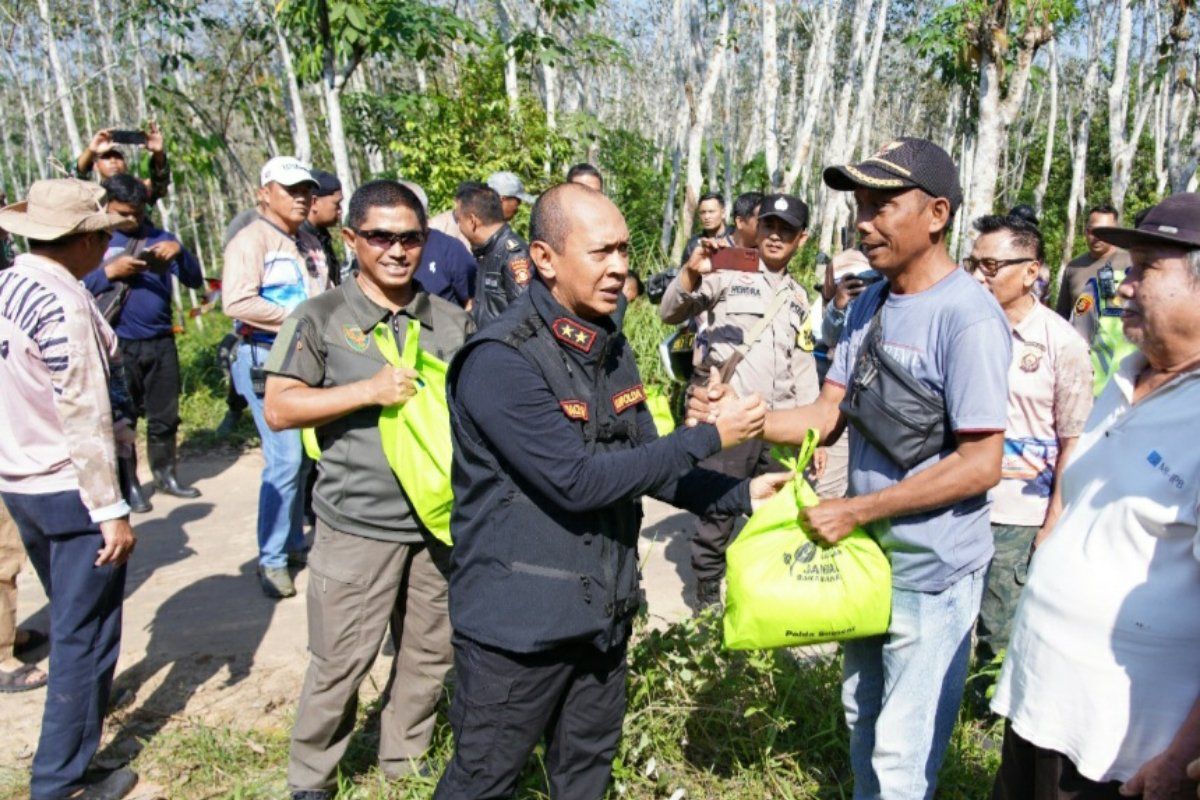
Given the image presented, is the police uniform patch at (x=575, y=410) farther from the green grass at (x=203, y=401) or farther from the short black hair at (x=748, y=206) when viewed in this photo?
the green grass at (x=203, y=401)

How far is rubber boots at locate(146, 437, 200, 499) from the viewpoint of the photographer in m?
6.65

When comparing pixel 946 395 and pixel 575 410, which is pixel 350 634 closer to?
pixel 575 410

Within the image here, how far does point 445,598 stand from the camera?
10.1 feet

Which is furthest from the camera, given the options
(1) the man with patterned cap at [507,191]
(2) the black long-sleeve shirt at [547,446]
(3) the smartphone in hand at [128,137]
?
(1) the man with patterned cap at [507,191]

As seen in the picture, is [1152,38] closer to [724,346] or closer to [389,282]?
[724,346]

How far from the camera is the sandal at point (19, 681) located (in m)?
3.96

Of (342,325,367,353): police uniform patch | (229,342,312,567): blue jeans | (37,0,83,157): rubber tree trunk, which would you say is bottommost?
(229,342,312,567): blue jeans

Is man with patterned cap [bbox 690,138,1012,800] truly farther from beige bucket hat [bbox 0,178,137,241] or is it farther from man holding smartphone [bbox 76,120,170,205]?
man holding smartphone [bbox 76,120,170,205]

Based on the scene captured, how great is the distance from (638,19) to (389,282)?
1119 inches

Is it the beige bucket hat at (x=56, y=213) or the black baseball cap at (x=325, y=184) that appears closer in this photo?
the beige bucket hat at (x=56, y=213)

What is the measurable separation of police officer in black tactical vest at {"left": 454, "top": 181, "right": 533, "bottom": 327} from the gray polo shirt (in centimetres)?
164

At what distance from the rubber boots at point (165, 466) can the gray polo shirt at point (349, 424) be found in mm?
4387

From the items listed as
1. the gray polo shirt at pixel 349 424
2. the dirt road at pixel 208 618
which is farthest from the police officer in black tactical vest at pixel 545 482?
the dirt road at pixel 208 618

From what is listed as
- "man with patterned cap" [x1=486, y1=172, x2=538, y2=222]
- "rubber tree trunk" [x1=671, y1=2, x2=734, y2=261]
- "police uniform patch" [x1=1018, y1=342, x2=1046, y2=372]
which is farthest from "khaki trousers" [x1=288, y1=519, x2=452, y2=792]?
"rubber tree trunk" [x1=671, y1=2, x2=734, y2=261]
